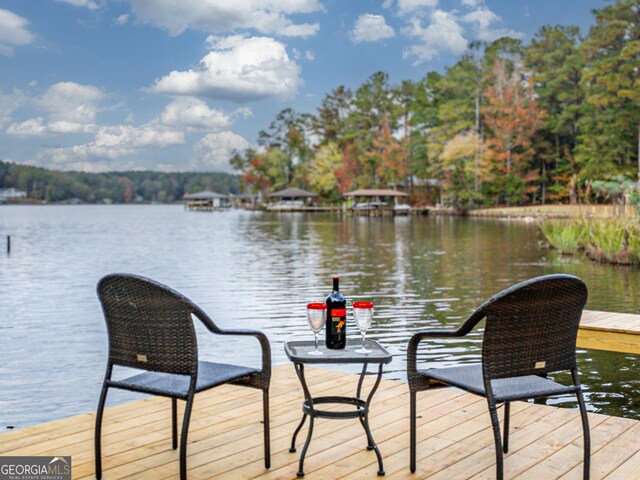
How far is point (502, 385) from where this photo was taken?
290 centimetres

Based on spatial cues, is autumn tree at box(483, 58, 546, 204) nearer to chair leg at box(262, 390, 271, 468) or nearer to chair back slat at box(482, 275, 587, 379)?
chair back slat at box(482, 275, 587, 379)

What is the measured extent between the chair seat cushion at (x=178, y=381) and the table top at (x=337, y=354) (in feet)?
0.71

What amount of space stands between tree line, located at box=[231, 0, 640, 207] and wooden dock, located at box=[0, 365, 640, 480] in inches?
1178

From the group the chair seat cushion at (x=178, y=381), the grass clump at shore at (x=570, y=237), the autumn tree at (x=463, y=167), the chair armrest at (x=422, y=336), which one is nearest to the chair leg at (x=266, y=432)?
the chair seat cushion at (x=178, y=381)

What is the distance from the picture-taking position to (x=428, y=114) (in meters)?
49.8

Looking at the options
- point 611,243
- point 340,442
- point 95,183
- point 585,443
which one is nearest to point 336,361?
point 340,442

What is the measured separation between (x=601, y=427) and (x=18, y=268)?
47.3 ft

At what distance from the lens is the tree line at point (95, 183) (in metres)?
124

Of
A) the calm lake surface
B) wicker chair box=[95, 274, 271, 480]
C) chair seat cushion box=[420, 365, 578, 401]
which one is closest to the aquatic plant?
the calm lake surface

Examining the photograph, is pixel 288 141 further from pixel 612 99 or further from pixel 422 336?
pixel 422 336

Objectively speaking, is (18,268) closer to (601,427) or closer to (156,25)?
(601,427)

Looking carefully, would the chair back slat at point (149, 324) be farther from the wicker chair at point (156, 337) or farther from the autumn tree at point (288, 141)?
the autumn tree at point (288, 141)

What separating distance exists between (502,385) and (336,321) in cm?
74

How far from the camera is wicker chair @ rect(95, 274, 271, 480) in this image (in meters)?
2.66
